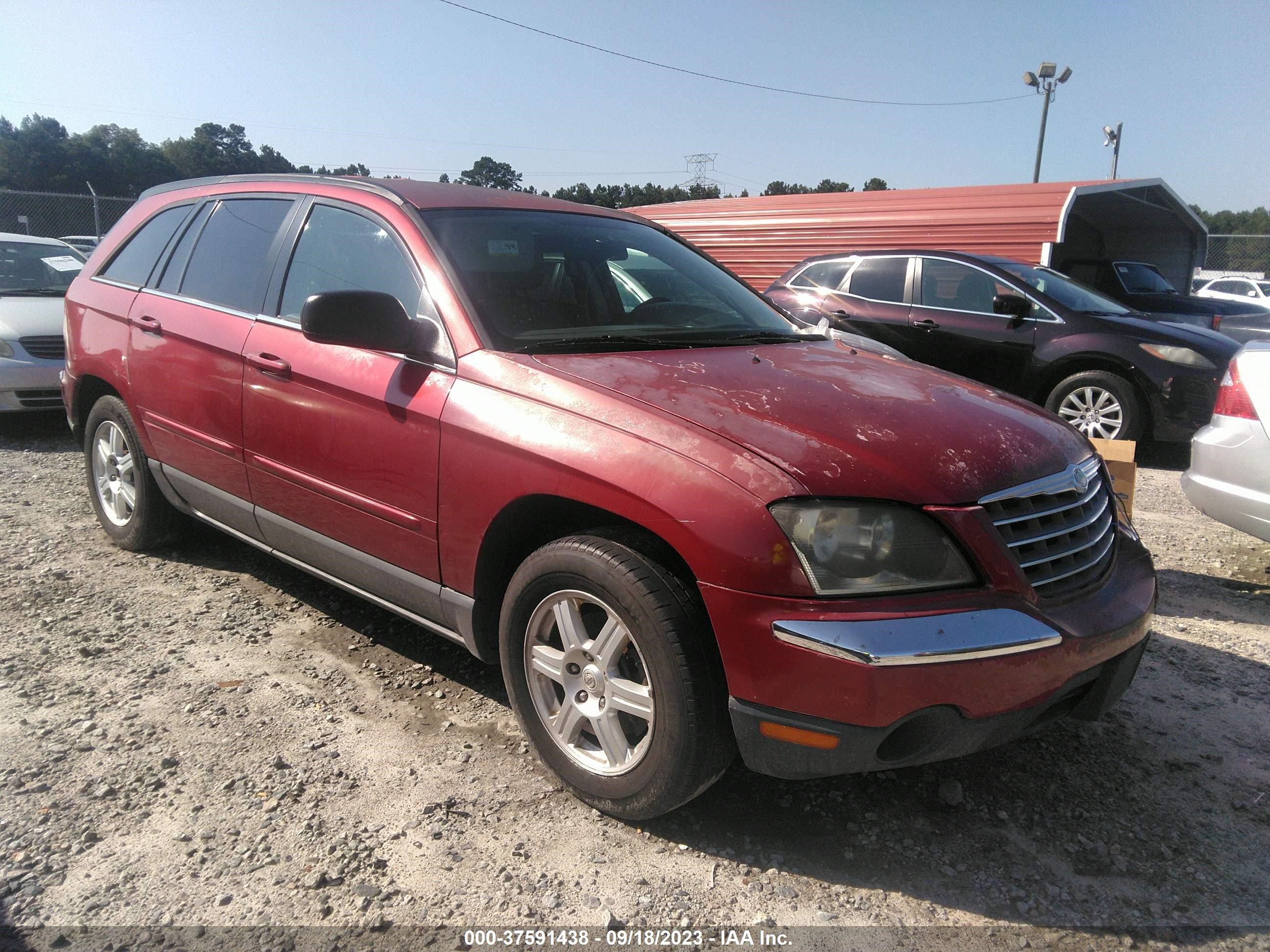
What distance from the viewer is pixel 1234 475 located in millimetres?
4211

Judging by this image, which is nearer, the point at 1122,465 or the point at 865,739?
the point at 865,739

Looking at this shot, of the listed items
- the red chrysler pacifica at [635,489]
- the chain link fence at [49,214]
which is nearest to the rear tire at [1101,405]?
the red chrysler pacifica at [635,489]

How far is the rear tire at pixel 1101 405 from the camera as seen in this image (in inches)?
288

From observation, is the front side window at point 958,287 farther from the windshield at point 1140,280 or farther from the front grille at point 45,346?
the front grille at point 45,346

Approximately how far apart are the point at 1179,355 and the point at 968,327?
160 centimetres

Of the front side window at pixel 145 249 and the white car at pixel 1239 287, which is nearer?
the front side window at pixel 145 249

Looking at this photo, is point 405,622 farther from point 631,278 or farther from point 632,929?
point 632,929

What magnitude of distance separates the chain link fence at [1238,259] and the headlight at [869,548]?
2812 cm

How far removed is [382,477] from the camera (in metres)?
2.98

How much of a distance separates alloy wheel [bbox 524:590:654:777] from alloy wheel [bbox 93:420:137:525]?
2.77 meters

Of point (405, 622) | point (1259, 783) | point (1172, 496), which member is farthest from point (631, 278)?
point (1172, 496)

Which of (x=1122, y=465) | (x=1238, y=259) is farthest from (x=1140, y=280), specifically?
(x=1238, y=259)

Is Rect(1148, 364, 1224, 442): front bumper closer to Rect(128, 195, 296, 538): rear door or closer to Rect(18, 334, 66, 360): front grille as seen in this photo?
Rect(128, 195, 296, 538): rear door

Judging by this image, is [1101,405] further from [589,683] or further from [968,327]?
[589,683]
